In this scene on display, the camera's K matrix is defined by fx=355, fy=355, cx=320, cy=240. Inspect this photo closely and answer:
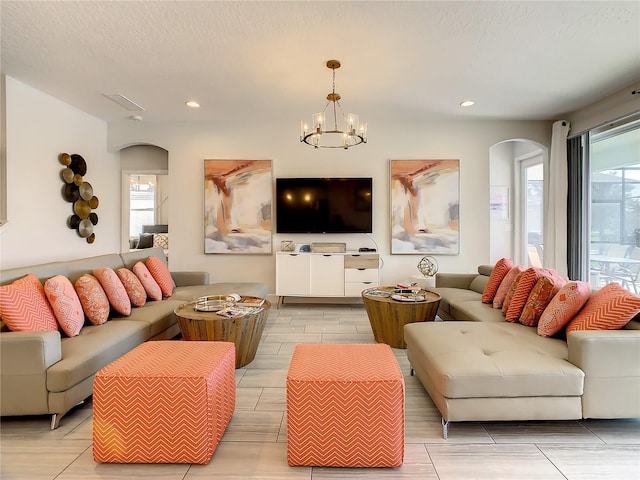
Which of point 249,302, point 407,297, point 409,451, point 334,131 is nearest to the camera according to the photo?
point 409,451

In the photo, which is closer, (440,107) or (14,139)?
(14,139)

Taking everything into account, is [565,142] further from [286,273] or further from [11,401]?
[11,401]

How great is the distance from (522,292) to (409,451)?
5.39ft

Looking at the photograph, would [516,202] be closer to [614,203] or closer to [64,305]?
[614,203]

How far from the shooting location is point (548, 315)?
2.39 m

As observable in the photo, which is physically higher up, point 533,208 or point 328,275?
point 533,208

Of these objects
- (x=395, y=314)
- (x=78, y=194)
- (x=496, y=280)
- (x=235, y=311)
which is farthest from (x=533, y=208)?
(x=78, y=194)

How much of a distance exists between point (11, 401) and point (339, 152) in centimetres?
435

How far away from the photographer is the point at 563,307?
232cm

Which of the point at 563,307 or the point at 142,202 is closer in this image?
the point at 563,307

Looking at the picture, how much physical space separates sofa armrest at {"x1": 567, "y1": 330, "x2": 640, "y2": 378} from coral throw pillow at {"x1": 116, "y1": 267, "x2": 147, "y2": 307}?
3.42 metres

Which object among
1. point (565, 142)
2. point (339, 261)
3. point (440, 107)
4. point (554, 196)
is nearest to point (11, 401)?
point (339, 261)

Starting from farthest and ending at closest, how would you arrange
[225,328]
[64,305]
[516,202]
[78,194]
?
[516,202]
[78,194]
[225,328]
[64,305]

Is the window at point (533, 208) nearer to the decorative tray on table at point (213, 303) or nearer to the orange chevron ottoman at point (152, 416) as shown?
the decorative tray on table at point (213, 303)
